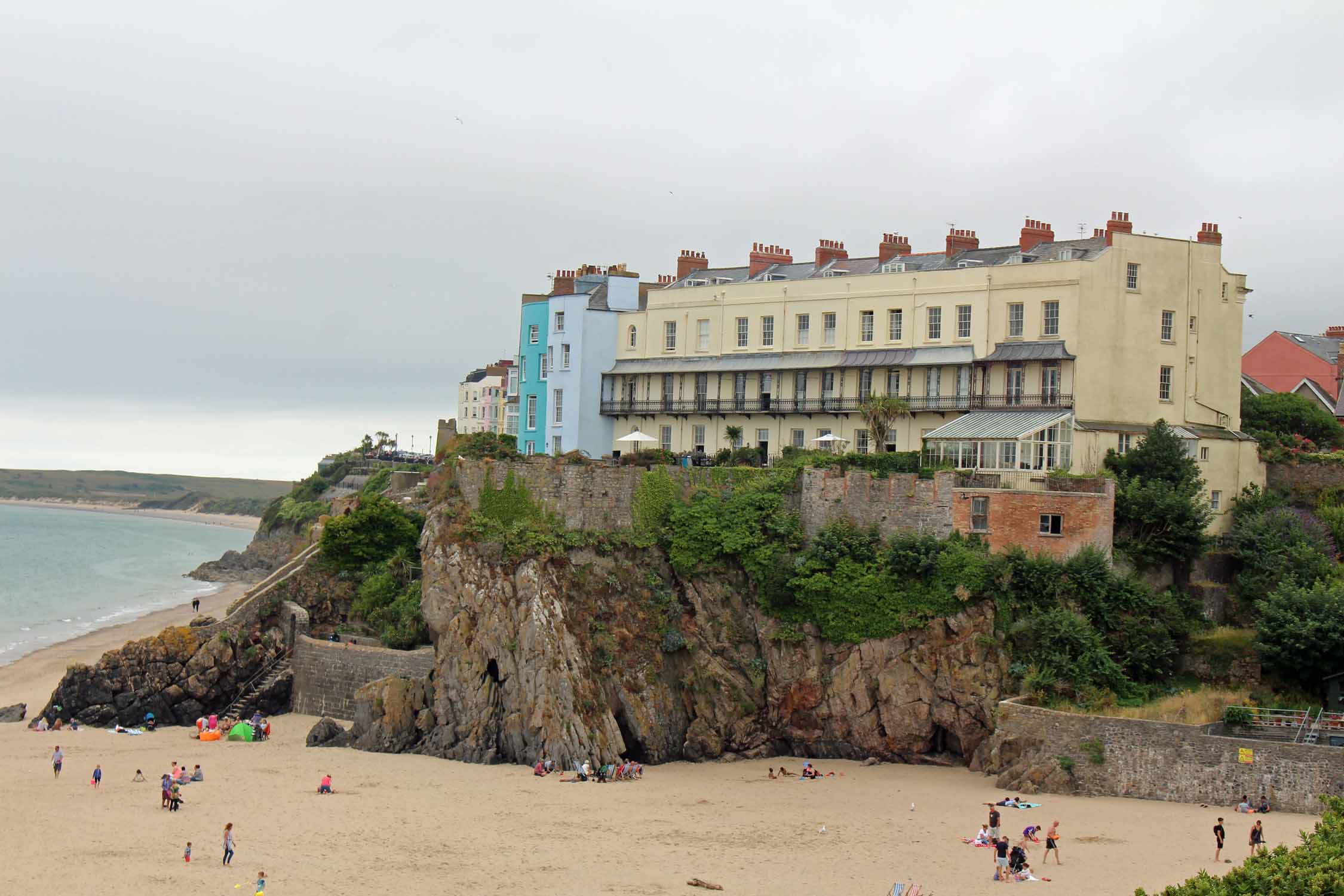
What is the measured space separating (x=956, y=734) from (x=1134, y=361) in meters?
14.4

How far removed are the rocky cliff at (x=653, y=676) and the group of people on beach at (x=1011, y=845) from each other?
20.5 ft

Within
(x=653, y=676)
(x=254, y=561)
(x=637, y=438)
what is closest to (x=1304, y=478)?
(x=653, y=676)

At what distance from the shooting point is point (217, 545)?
13712 cm

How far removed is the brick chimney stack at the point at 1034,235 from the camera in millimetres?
46250

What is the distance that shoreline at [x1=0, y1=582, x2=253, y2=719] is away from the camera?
49.3m

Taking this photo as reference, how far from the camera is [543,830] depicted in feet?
103

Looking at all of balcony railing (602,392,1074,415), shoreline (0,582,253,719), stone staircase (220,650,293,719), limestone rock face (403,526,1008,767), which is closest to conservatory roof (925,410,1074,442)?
balcony railing (602,392,1074,415)

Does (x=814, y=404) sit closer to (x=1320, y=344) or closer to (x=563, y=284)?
(x=563, y=284)

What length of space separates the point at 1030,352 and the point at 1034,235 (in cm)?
517

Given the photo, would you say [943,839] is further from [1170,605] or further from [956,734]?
[1170,605]

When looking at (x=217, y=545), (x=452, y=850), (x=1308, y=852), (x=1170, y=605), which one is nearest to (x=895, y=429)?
(x=1170, y=605)

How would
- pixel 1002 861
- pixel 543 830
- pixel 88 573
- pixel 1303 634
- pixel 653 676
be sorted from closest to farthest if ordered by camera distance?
pixel 1002 861 < pixel 543 830 < pixel 1303 634 < pixel 653 676 < pixel 88 573

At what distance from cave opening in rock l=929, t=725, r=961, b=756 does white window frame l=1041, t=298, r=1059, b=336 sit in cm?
1395

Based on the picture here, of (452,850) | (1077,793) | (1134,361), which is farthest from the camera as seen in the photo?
(1134,361)
